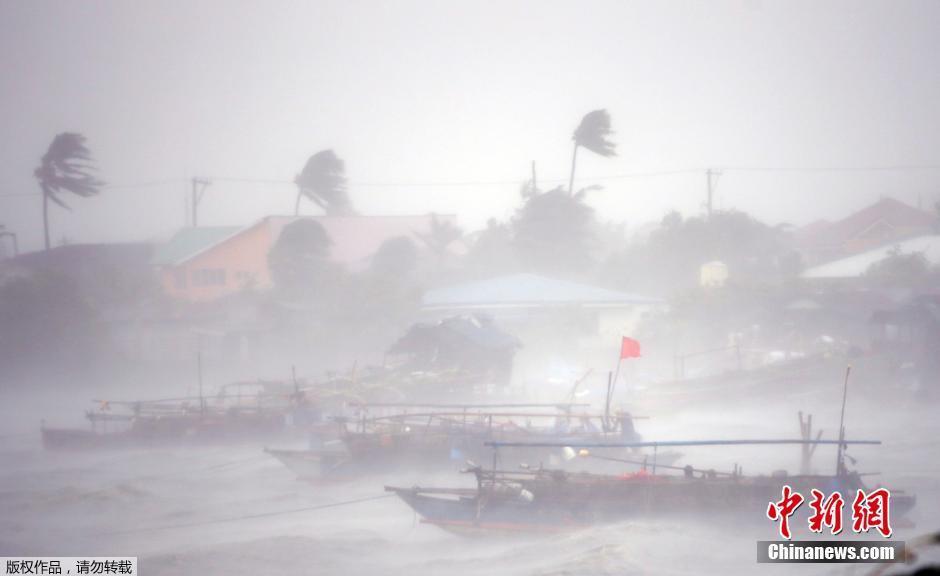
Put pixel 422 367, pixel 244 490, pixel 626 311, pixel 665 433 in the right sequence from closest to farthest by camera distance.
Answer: pixel 244 490, pixel 665 433, pixel 422 367, pixel 626 311

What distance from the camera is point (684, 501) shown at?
12.6 meters

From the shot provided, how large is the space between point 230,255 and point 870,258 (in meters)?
26.5

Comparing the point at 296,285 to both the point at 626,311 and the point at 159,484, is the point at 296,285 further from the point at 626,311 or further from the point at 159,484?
the point at 159,484

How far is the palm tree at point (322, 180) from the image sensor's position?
4238cm

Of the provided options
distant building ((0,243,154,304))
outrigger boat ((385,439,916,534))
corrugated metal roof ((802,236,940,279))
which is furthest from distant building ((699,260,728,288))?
outrigger boat ((385,439,916,534))

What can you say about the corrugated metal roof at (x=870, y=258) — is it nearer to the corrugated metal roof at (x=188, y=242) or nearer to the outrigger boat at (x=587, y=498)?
the outrigger boat at (x=587, y=498)

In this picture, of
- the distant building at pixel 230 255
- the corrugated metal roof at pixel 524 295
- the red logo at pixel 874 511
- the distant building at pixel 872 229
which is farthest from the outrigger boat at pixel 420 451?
the distant building at pixel 872 229

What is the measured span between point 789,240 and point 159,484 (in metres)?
33.9

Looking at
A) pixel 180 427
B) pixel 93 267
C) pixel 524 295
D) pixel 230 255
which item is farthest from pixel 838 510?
pixel 93 267

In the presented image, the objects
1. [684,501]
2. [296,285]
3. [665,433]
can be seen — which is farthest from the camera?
[296,285]

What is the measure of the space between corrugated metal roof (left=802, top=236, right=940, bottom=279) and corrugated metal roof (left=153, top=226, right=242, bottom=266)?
80.8 feet

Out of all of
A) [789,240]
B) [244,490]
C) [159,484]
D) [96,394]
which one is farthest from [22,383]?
[789,240]

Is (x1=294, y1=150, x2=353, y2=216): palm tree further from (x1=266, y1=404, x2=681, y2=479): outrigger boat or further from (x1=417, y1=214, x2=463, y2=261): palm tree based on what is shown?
(x1=266, y1=404, x2=681, y2=479): outrigger boat

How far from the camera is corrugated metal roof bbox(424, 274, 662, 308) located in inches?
1297
